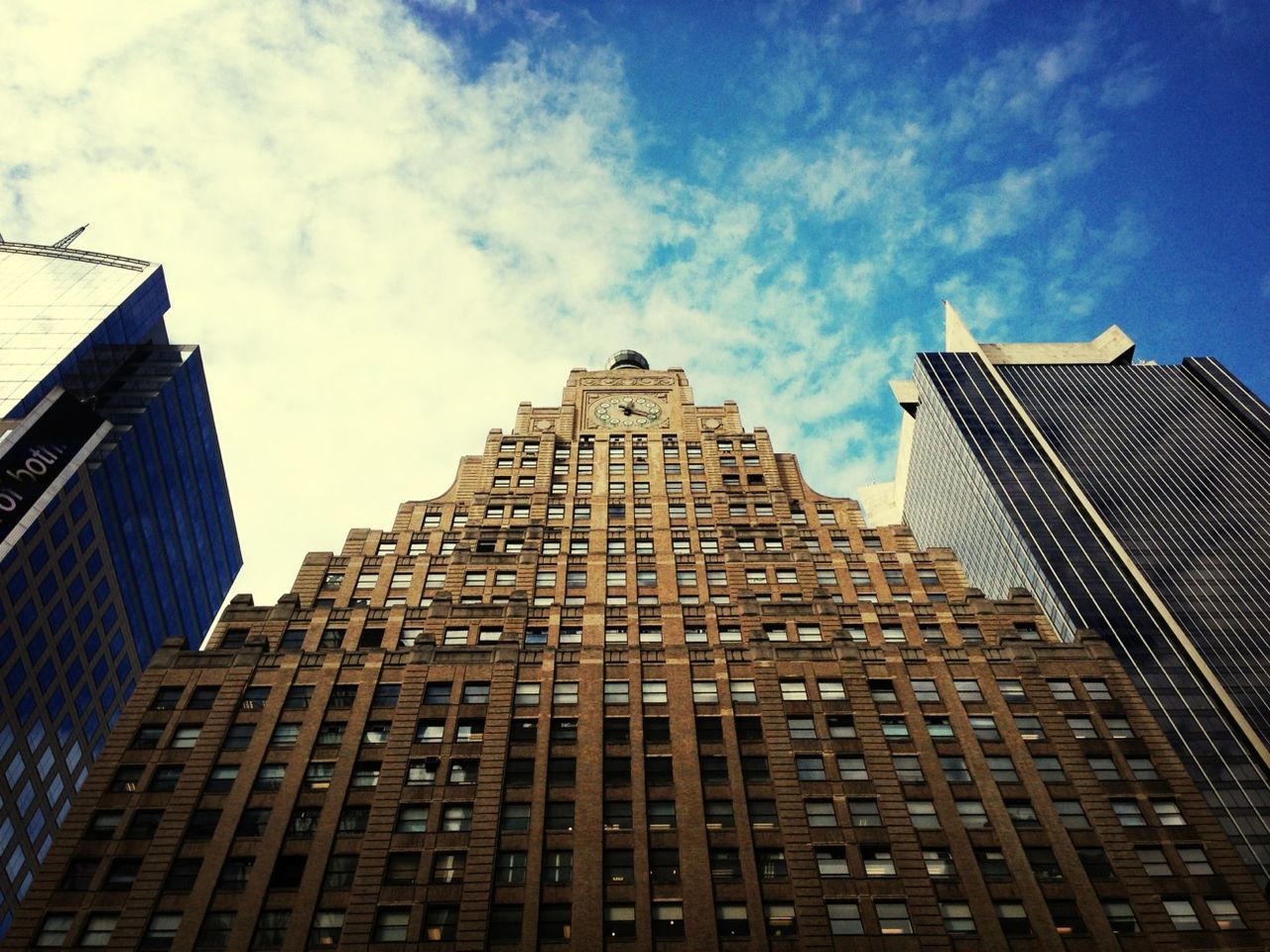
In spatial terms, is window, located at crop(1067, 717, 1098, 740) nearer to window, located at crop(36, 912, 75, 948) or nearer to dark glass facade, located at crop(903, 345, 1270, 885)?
dark glass facade, located at crop(903, 345, 1270, 885)

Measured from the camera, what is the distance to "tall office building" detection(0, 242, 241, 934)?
74.4 meters

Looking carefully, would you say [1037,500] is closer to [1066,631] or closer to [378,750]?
[1066,631]

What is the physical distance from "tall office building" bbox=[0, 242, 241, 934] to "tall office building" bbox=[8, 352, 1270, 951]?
30.1 meters

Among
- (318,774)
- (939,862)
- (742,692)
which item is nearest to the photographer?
(939,862)

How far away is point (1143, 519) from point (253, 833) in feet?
346

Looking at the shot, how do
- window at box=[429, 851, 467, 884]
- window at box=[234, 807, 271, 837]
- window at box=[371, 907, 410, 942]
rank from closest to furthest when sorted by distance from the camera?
window at box=[371, 907, 410, 942], window at box=[429, 851, 467, 884], window at box=[234, 807, 271, 837]

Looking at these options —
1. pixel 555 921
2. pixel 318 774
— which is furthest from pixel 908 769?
pixel 318 774

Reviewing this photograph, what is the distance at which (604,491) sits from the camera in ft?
246

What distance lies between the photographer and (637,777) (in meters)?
46.2

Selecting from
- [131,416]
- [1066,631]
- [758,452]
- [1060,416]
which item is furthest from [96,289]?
[1060,416]

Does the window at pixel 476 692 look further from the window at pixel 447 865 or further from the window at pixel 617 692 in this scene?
the window at pixel 447 865

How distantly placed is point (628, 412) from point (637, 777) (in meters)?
47.1

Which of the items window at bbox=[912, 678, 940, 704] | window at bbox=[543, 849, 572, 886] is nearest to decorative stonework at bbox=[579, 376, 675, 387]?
window at bbox=[912, 678, 940, 704]

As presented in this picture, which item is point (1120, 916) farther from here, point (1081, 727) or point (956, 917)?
point (1081, 727)
